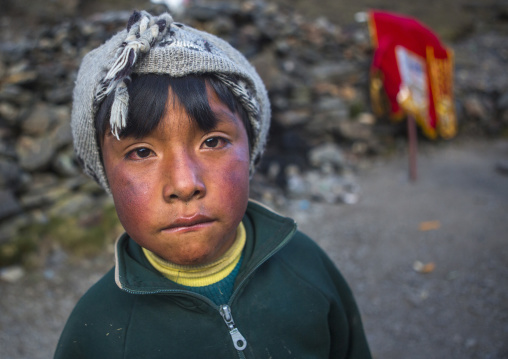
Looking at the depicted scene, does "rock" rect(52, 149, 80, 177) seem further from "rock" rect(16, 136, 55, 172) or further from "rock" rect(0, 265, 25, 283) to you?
"rock" rect(0, 265, 25, 283)

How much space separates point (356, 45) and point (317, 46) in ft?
2.28

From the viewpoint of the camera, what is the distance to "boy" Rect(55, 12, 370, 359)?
3.30 feet

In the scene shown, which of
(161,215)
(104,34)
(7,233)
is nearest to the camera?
(161,215)

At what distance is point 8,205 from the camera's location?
11.8 feet

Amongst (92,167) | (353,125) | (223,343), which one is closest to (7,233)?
(92,167)

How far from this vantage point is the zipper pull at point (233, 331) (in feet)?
3.62

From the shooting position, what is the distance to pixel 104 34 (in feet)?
15.4

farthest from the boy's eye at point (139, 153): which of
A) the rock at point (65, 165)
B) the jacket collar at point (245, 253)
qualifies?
the rock at point (65, 165)

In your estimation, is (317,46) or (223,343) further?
(317,46)

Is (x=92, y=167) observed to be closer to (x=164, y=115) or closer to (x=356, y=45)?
(x=164, y=115)

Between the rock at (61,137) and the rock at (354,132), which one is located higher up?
the rock at (61,137)

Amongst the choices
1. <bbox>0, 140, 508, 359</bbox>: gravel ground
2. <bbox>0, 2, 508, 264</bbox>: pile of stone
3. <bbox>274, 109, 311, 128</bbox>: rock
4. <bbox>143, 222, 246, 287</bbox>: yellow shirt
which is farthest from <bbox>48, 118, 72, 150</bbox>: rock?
<bbox>143, 222, 246, 287</bbox>: yellow shirt

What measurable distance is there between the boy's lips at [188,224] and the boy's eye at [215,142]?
22 cm

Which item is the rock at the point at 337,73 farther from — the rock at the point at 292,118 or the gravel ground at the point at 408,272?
the gravel ground at the point at 408,272
